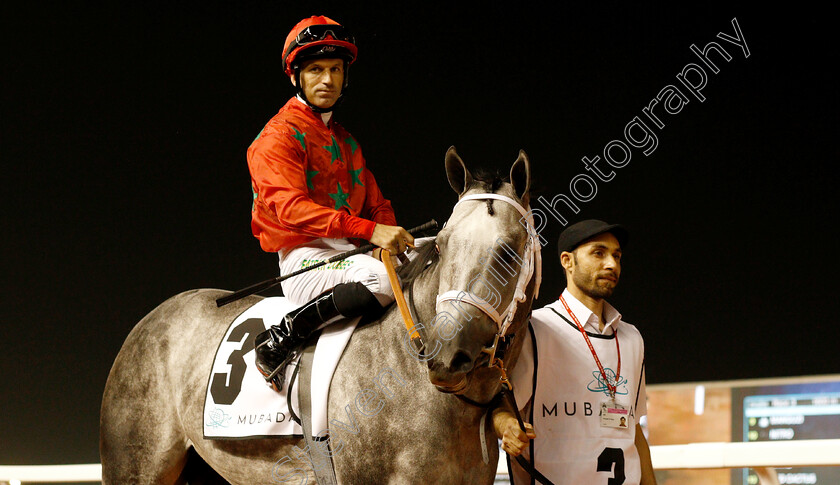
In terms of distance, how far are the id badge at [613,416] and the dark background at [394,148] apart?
1.52 m

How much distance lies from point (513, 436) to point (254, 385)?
2.99 ft

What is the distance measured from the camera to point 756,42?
3723mm

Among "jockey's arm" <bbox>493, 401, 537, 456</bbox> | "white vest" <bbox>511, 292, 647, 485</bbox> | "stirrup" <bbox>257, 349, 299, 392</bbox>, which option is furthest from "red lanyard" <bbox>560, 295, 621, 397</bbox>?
"stirrup" <bbox>257, 349, 299, 392</bbox>

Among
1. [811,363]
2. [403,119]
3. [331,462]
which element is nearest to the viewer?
[331,462]

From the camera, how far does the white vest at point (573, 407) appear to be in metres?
2.24

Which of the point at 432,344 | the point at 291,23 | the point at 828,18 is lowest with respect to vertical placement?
the point at 432,344

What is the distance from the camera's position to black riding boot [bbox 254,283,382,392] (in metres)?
2.19

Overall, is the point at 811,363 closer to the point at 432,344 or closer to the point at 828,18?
the point at 828,18

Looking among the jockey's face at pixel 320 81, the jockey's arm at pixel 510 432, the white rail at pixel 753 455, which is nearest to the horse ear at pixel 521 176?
the jockey's arm at pixel 510 432

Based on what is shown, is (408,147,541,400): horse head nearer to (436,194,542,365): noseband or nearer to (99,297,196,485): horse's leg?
(436,194,542,365): noseband

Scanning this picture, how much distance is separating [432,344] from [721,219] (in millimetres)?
2360

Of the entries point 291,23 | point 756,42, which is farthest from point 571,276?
point 291,23

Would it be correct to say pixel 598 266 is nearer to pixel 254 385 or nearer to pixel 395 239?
pixel 395 239

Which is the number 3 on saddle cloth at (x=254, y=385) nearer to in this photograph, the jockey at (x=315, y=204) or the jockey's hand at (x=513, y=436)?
the jockey at (x=315, y=204)
